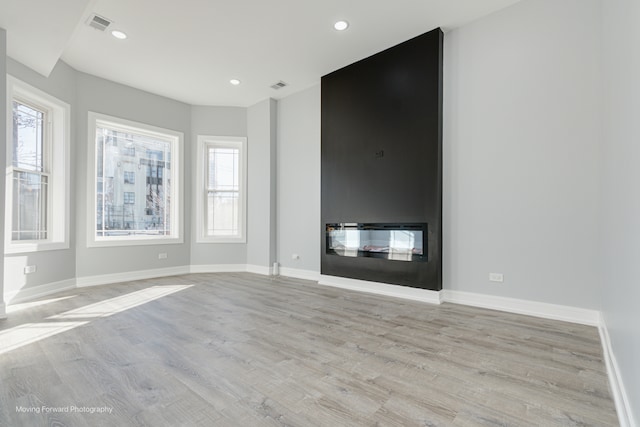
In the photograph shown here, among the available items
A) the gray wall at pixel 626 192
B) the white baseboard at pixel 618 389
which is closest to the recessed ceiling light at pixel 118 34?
the gray wall at pixel 626 192

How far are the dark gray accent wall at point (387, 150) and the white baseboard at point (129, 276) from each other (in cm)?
282

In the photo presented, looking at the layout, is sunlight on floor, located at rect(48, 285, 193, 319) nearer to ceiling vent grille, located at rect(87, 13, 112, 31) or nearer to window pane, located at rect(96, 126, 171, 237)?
window pane, located at rect(96, 126, 171, 237)

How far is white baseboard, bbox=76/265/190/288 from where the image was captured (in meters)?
4.65

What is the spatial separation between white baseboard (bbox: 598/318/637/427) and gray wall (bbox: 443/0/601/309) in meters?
0.96

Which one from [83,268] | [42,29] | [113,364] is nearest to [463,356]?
[113,364]

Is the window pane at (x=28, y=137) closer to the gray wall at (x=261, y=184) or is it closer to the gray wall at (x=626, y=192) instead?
the gray wall at (x=261, y=184)

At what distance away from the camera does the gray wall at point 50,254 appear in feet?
12.0

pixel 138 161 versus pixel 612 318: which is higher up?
pixel 138 161

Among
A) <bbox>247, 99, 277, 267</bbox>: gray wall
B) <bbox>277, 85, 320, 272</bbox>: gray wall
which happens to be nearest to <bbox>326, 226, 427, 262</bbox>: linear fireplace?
<bbox>277, 85, 320, 272</bbox>: gray wall

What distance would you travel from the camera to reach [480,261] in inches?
135

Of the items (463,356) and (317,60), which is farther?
(317,60)

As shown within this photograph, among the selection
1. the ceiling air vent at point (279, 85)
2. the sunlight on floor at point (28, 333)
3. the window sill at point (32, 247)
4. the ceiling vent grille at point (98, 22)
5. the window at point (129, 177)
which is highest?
the ceiling air vent at point (279, 85)

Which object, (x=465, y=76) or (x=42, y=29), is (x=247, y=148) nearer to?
(x=42, y=29)

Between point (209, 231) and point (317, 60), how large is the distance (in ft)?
12.0
